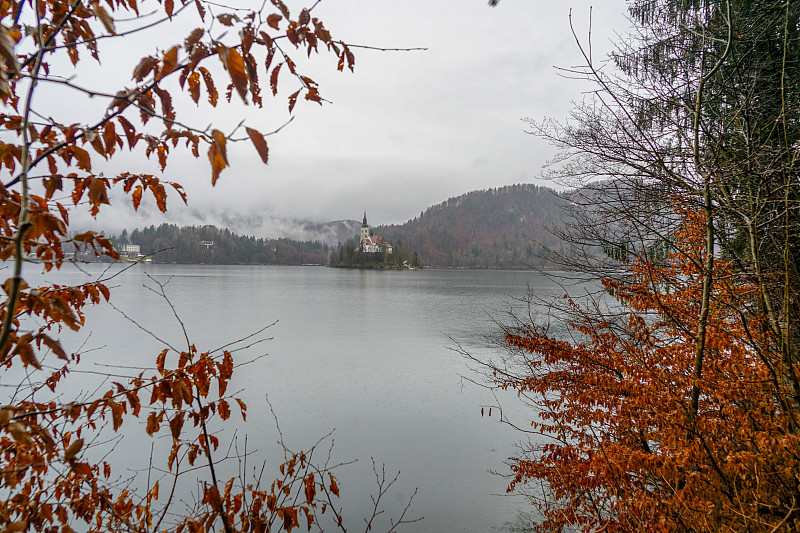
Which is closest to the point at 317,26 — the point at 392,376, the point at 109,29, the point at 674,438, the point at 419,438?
the point at 109,29

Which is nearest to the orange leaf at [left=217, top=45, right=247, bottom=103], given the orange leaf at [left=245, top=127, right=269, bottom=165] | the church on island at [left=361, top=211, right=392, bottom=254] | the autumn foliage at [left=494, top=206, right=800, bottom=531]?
the orange leaf at [left=245, top=127, right=269, bottom=165]

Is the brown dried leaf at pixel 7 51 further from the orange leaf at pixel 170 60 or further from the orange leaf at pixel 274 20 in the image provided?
the orange leaf at pixel 274 20

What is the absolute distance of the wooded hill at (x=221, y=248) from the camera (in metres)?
129

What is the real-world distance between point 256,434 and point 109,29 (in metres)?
10.0

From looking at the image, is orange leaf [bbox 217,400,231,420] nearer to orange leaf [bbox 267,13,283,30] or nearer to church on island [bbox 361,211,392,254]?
orange leaf [bbox 267,13,283,30]

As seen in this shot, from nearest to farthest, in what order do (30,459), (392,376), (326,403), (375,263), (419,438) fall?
1. (30,459)
2. (419,438)
3. (326,403)
4. (392,376)
5. (375,263)

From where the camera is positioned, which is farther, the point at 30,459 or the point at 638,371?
the point at 638,371

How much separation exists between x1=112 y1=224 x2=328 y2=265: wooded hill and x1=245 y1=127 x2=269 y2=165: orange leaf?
128 metres

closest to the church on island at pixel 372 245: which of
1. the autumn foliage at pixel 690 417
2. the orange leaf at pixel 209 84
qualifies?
the autumn foliage at pixel 690 417

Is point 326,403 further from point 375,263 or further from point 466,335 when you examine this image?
point 375,263

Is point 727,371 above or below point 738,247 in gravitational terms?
below

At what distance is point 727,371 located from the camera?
3.78 m

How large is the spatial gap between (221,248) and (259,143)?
155 metres

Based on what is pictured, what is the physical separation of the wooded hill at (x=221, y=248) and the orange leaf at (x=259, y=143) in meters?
128
